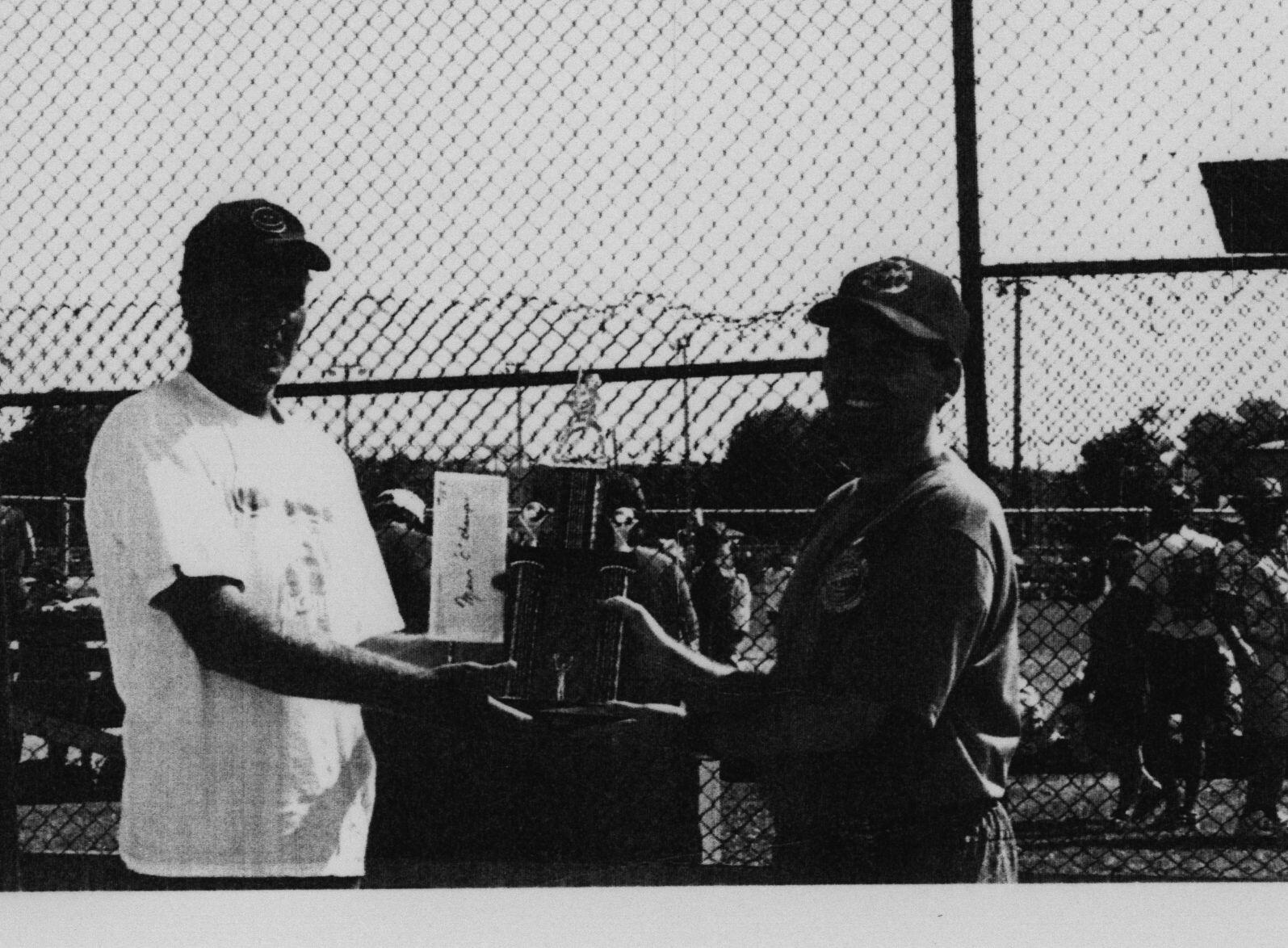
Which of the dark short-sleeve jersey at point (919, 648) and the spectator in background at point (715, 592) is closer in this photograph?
the dark short-sleeve jersey at point (919, 648)

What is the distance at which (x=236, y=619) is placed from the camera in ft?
6.89

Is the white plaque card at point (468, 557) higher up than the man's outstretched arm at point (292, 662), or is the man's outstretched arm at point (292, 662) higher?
the white plaque card at point (468, 557)

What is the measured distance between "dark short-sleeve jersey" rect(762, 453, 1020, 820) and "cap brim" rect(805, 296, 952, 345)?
21 cm

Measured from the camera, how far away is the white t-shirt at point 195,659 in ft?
7.06

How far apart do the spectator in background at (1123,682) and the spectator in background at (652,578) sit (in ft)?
10.1

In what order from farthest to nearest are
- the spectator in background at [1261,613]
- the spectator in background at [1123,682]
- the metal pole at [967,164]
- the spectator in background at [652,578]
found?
1. the spectator in background at [1123,682]
2. the spectator in background at [1261,613]
3. the spectator in background at [652,578]
4. the metal pole at [967,164]

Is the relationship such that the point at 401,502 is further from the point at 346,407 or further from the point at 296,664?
the point at 296,664

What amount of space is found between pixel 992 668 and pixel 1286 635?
4.27 metres

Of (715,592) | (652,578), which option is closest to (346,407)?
(652,578)

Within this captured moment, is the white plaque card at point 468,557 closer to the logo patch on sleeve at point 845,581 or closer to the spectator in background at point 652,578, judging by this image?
the spectator in background at point 652,578

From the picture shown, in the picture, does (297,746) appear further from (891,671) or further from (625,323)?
(625,323)

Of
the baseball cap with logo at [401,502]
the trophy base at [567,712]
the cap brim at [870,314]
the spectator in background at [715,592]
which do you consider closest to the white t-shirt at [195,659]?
the trophy base at [567,712]

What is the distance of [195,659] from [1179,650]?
5.14 metres

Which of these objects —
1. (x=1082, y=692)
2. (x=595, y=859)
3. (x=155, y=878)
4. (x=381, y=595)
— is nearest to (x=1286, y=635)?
(x=1082, y=692)
